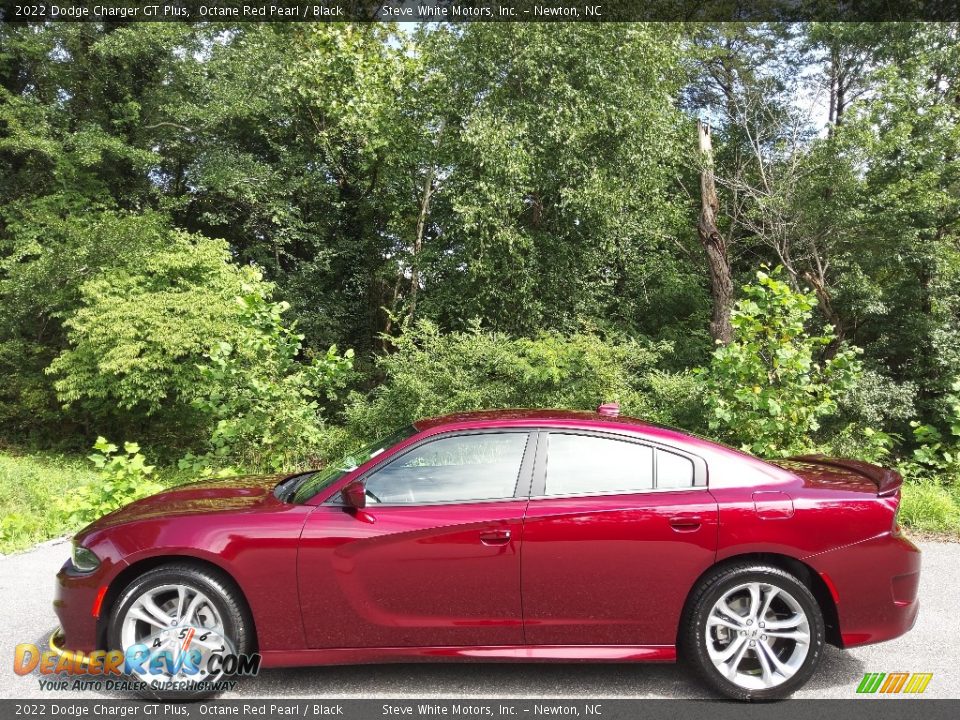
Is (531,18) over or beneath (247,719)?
over

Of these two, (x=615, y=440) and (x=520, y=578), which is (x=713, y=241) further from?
(x=520, y=578)

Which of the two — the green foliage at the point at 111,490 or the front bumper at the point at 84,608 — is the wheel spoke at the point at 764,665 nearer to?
the front bumper at the point at 84,608

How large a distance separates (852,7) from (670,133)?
6737 millimetres

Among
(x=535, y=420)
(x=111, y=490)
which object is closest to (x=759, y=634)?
(x=535, y=420)

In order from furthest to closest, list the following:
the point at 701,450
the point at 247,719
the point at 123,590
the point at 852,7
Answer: the point at 852,7
the point at 701,450
the point at 123,590
the point at 247,719

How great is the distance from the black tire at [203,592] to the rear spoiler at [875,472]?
325 cm

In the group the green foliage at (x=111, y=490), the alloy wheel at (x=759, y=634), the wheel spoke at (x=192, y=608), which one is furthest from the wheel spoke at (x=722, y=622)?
the green foliage at (x=111, y=490)

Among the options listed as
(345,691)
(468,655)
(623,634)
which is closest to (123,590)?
(345,691)

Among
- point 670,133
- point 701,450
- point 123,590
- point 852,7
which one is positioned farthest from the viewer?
point 852,7

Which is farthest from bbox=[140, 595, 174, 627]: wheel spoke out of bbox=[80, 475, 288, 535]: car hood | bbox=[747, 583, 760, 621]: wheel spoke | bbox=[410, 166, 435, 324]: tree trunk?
bbox=[410, 166, 435, 324]: tree trunk

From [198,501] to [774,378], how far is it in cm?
617

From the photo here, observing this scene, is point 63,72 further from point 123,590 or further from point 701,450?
point 701,450

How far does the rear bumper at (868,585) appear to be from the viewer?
3.50 m

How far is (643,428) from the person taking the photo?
3842 mm
